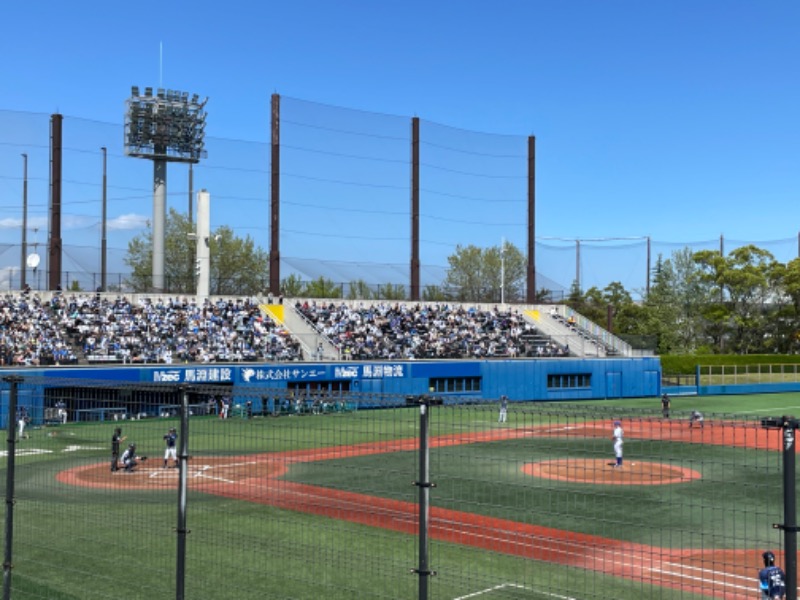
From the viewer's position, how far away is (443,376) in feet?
157

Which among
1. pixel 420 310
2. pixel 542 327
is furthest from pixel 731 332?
pixel 420 310

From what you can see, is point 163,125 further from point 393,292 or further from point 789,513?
point 789,513

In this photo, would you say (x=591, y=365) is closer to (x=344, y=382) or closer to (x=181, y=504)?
(x=344, y=382)

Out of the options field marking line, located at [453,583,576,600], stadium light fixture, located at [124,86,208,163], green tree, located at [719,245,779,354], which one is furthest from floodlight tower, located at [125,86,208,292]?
green tree, located at [719,245,779,354]

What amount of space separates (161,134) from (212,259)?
28413 mm

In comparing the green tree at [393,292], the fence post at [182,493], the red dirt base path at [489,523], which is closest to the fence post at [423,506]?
the fence post at [182,493]

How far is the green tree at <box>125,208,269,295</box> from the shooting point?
76688 mm

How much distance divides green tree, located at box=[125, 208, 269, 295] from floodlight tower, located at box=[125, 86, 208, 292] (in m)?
22.3

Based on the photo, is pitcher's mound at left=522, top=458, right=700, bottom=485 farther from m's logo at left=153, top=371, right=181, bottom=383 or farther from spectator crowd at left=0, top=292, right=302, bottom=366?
spectator crowd at left=0, top=292, right=302, bottom=366

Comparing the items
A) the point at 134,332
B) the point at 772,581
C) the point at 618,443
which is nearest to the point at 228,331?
the point at 134,332

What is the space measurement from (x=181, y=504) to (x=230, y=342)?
38.2 m

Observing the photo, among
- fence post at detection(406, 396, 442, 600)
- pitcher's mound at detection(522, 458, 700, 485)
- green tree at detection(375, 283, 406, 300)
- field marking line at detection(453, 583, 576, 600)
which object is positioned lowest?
field marking line at detection(453, 583, 576, 600)

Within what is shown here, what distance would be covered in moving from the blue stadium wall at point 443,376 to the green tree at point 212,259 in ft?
105

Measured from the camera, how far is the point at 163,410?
97.7ft
